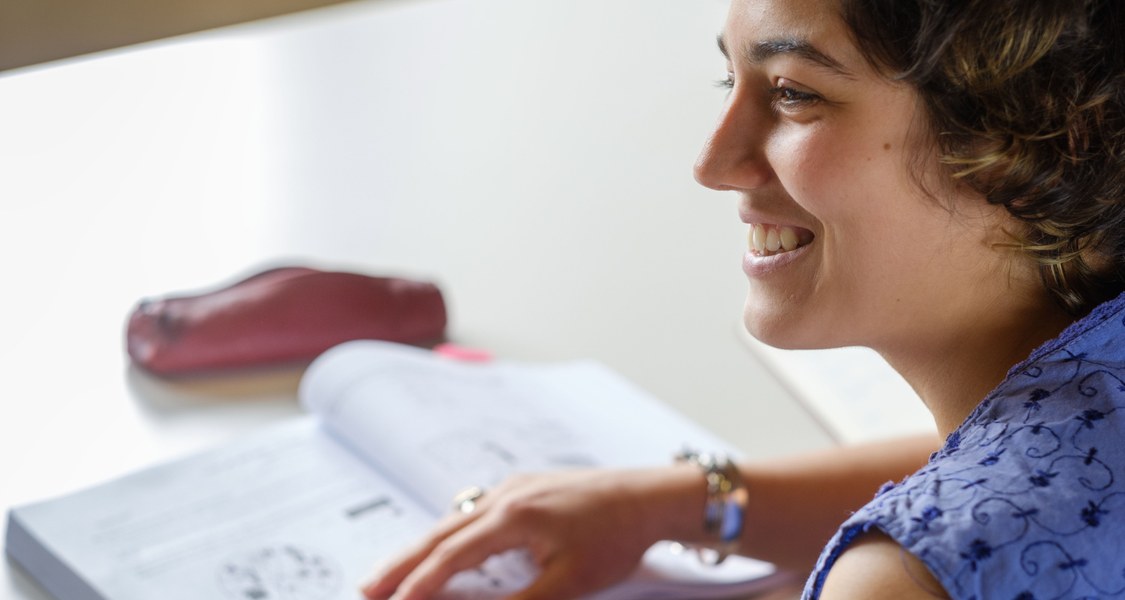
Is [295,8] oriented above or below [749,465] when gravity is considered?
above

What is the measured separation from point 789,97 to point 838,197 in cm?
6

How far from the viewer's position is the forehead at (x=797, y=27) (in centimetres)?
65

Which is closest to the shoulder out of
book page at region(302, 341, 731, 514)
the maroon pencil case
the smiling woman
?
the smiling woman

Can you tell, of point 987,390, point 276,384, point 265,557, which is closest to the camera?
point 987,390

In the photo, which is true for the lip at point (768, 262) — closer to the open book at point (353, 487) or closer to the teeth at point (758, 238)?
the teeth at point (758, 238)

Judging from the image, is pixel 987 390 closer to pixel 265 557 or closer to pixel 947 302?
pixel 947 302

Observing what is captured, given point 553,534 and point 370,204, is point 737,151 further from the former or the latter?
point 370,204

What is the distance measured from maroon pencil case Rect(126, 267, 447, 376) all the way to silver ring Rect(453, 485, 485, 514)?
0.26 metres

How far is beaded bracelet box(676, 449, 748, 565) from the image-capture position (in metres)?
0.96

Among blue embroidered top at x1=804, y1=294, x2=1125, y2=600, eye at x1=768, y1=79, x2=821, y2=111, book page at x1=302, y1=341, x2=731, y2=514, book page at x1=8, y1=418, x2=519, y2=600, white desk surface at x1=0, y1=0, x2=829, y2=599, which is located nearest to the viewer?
blue embroidered top at x1=804, y1=294, x2=1125, y2=600

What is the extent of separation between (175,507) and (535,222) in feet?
1.84

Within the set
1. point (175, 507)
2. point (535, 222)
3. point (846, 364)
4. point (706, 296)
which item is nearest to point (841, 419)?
point (846, 364)

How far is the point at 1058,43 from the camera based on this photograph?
614mm

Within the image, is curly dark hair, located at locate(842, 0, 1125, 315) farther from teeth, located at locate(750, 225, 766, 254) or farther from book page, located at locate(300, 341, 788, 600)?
book page, located at locate(300, 341, 788, 600)
